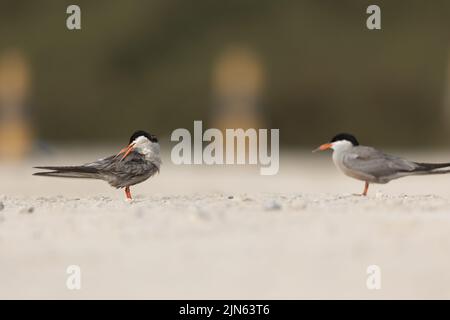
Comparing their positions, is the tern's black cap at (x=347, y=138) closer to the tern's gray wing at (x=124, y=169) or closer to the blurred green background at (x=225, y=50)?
the tern's gray wing at (x=124, y=169)

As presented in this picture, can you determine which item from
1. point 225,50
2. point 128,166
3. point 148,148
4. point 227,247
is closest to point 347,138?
point 148,148

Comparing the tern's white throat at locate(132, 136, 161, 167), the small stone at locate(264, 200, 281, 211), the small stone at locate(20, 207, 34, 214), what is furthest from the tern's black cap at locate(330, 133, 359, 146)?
the small stone at locate(20, 207, 34, 214)

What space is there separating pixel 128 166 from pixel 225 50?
1954cm

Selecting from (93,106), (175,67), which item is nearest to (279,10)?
(175,67)

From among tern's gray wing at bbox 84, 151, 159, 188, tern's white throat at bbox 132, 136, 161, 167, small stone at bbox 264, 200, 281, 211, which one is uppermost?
tern's white throat at bbox 132, 136, 161, 167

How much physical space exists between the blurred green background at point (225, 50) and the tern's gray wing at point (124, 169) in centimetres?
1846

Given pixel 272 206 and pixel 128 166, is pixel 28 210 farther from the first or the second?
pixel 272 206

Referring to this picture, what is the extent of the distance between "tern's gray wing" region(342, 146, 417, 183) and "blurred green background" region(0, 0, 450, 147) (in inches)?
706

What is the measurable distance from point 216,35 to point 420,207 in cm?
2704

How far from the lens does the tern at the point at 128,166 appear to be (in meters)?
7.04

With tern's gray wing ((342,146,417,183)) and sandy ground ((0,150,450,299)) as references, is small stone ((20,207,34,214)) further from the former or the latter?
tern's gray wing ((342,146,417,183))

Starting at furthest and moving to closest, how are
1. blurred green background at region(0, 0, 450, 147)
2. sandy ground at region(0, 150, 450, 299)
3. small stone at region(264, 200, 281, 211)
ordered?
blurred green background at region(0, 0, 450, 147)
small stone at region(264, 200, 281, 211)
sandy ground at region(0, 150, 450, 299)

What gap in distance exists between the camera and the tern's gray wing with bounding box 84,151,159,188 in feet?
23.2

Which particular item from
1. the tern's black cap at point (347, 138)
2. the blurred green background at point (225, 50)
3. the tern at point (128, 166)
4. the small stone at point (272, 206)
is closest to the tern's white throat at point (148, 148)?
the tern at point (128, 166)
